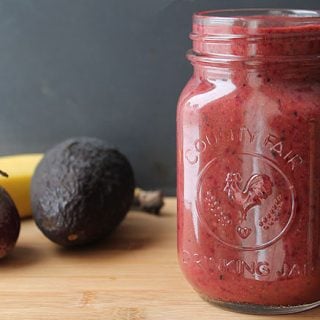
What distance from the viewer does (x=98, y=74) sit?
1.38 meters

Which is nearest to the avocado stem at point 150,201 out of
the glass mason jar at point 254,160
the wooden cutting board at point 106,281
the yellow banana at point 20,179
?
the wooden cutting board at point 106,281

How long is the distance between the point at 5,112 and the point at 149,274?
474mm

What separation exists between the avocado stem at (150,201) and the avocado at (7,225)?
27cm

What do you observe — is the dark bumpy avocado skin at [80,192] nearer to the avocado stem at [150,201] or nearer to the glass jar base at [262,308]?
the avocado stem at [150,201]

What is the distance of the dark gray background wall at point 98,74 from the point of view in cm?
134

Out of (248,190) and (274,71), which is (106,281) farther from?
(274,71)

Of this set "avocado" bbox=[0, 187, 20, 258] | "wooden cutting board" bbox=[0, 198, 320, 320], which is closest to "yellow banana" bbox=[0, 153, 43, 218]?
"wooden cutting board" bbox=[0, 198, 320, 320]

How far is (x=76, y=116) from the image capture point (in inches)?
55.2

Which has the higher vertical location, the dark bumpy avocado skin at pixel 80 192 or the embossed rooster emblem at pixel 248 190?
the embossed rooster emblem at pixel 248 190

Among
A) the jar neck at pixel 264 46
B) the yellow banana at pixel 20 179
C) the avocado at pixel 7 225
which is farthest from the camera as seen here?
the yellow banana at pixel 20 179

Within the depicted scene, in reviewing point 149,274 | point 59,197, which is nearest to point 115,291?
point 149,274

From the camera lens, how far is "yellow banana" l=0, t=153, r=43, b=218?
51.8 inches

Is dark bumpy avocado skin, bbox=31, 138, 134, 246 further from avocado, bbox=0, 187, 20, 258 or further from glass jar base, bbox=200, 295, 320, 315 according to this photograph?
glass jar base, bbox=200, 295, 320, 315

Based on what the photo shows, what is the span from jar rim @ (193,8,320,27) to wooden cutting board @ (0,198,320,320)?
357 mm
